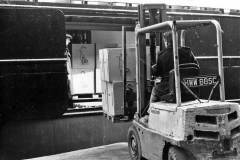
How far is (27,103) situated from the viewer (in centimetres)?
827

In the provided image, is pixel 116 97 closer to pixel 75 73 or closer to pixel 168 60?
pixel 168 60

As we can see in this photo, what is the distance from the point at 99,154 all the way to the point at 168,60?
2.93 meters

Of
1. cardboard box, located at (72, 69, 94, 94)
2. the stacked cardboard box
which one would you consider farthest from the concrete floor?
cardboard box, located at (72, 69, 94, 94)

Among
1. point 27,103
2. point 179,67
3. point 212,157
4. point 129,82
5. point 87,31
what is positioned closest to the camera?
point 212,157

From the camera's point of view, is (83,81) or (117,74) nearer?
(117,74)

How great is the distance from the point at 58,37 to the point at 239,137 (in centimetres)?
434

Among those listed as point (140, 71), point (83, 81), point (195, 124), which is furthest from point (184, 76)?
point (83, 81)

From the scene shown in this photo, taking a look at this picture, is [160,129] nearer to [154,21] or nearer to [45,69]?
[154,21]

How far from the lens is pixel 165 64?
632 centimetres

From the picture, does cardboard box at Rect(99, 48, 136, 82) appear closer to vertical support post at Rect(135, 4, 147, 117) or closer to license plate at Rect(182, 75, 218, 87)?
vertical support post at Rect(135, 4, 147, 117)

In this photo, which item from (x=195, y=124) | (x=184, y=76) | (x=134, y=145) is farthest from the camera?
(x=134, y=145)

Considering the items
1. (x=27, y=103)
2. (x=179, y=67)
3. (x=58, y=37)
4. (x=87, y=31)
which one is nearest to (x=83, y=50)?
(x=87, y=31)

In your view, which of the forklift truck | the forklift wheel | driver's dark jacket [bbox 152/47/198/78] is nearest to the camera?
the forklift truck

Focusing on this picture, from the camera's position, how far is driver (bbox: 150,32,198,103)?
6.18 meters
